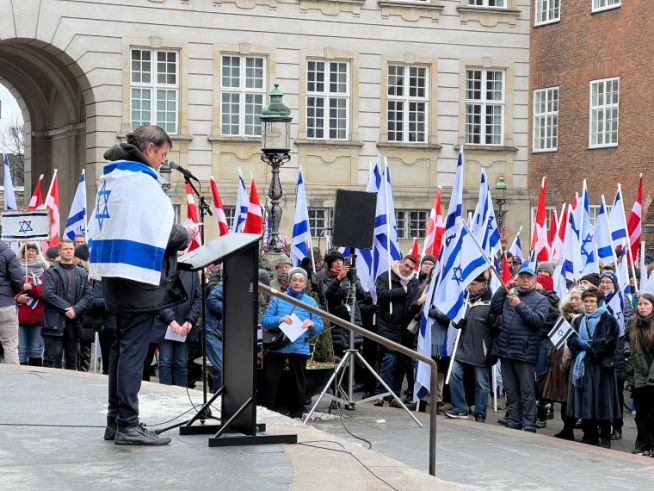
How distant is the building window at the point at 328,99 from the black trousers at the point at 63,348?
18.4 m

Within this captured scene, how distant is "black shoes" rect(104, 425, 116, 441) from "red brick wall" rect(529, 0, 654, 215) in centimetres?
2483

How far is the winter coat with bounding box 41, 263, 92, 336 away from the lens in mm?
15055

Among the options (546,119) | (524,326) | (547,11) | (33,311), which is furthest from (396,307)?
(547,11)

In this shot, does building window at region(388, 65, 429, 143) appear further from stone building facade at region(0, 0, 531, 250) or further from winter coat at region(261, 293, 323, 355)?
winter coat at region(261, 293, 323, 355)

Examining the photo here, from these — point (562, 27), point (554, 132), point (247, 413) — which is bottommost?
point (247, 413)

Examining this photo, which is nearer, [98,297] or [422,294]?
[98,297]

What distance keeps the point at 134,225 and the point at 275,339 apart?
243 inches

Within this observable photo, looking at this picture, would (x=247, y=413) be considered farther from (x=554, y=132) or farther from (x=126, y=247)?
(x=554, y=132)

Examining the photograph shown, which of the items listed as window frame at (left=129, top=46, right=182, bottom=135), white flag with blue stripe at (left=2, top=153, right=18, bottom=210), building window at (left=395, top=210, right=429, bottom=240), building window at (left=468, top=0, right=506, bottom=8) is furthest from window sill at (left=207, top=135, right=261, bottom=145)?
white flag with blue stripe at (left=2, top=153, right=18, bottom=210)

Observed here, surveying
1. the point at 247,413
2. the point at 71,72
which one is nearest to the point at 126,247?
the point at 247,413

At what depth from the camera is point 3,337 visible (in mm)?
14531

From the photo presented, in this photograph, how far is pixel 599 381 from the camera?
13312mm

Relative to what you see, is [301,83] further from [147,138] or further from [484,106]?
[147,138]

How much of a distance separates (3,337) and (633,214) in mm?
11276
